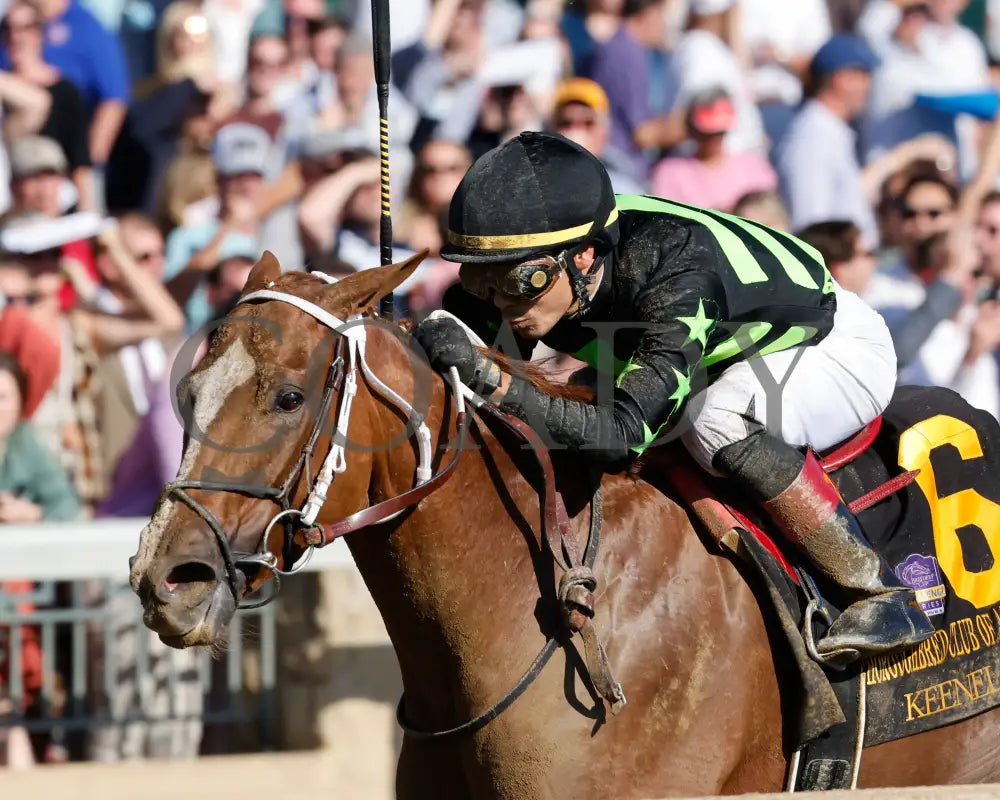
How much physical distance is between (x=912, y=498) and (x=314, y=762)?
9.09 feet

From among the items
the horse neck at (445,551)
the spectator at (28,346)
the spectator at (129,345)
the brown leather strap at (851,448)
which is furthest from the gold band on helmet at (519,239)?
the spectator at (28,346)

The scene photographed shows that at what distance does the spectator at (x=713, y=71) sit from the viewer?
24.0 ft

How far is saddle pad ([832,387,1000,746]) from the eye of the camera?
377cm

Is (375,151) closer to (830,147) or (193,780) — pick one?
(830,147)

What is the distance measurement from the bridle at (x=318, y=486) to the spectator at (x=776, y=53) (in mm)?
4676

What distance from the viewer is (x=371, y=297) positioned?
3.32 m

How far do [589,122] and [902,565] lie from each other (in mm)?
3752

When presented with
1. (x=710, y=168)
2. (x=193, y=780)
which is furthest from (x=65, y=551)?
(x=710, y=168)

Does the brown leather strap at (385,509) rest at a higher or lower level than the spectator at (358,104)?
lower

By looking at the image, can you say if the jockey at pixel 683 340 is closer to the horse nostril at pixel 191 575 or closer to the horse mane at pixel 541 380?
the horse mane at pixel 541 380

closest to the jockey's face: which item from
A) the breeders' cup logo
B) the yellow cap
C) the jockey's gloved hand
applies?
the jockey's gloved hand

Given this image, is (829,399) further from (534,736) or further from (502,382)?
(534,736)

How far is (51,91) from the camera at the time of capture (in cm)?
654

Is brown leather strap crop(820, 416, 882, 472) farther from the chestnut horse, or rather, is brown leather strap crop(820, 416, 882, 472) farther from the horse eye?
the horse eye
